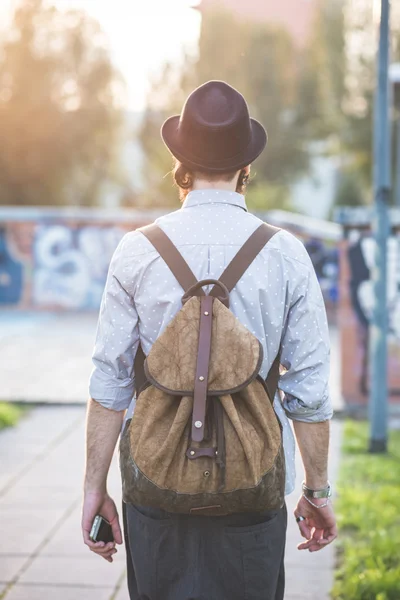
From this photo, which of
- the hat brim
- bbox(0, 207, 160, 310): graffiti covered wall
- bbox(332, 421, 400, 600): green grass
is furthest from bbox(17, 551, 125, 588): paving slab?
bbox(0, 207, 160, 310): graffiti covered wall

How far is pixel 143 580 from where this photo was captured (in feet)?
7.77

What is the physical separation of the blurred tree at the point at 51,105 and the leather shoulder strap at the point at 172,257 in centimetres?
2419

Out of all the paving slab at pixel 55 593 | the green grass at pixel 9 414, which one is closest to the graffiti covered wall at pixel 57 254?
the green grass at pixel 9 414

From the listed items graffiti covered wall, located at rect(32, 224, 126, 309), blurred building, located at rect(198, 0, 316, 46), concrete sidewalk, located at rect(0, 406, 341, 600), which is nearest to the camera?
concrete sidewalk, located at rect(0, 406, 341, 600)

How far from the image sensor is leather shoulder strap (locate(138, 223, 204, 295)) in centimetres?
231

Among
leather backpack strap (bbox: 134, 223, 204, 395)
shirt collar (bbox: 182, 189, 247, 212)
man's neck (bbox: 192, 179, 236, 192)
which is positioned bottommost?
leather backpack strap (bbox: 134, 223, 204, 395)

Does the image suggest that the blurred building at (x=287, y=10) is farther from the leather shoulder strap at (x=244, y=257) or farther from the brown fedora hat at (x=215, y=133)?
the leather shoulder strap at (x=244, y=257)

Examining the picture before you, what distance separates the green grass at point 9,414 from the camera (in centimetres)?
749

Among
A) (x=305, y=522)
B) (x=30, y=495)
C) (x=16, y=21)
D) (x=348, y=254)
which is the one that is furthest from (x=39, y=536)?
(x=16, y=21)

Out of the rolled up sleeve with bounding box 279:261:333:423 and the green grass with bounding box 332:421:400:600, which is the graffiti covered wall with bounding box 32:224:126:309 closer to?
the green grass with bounding box 332:421:400:600

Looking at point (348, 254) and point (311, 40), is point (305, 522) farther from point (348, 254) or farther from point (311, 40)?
point (311, 40)

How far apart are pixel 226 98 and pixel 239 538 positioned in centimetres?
127

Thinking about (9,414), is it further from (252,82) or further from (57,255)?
(252,82)

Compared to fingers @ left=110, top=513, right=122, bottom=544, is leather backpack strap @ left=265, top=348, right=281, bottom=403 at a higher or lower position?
higher
